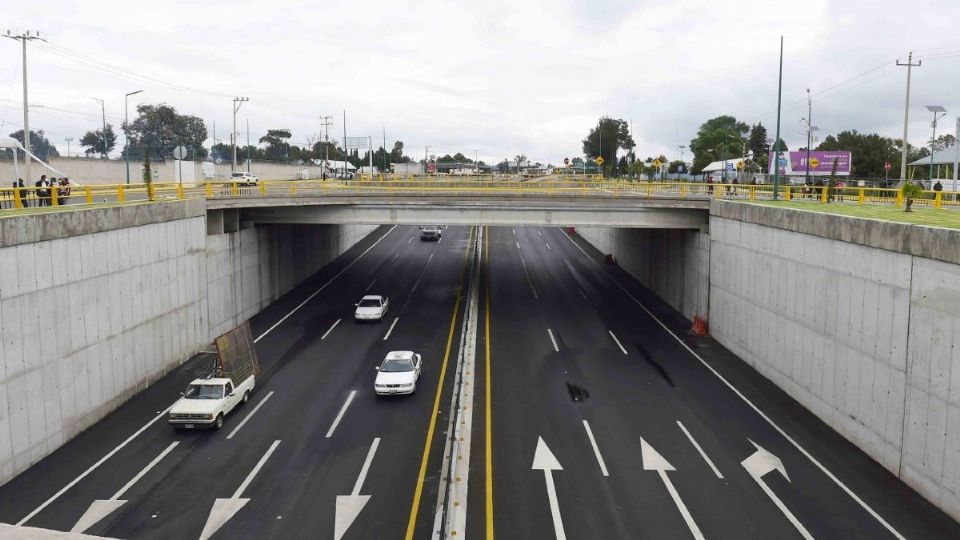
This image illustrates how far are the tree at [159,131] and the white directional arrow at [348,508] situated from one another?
135 m

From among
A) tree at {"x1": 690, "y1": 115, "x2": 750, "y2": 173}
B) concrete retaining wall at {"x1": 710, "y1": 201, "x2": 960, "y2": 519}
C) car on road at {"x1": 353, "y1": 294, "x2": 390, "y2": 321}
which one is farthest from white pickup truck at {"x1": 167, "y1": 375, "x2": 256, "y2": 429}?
tree at {"x1": 690, "y1": 115, "x2": 750, "y2": 173}

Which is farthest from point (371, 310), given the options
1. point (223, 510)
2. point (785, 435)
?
point (785, 435)

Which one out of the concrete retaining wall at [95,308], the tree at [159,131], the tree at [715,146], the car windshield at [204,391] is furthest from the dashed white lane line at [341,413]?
the tree at [715,146]

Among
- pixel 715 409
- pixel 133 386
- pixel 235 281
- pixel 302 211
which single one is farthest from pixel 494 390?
pixel 302 211

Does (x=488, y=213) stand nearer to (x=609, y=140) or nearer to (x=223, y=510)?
(x=223, y=510)

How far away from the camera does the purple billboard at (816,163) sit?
82875 mm

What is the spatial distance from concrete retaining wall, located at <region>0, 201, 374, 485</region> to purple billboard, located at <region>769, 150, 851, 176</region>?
2697 inches

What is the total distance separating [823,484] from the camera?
64.0 ft

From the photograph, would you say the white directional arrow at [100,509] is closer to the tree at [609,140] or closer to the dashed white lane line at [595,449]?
the dashed white lane line at [595,449]

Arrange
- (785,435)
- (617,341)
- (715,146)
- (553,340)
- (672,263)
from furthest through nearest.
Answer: (715,146) → (672,263) → (553,340) → (617,341) → (785,435)

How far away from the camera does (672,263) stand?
44.7m

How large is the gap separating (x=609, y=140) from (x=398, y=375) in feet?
387

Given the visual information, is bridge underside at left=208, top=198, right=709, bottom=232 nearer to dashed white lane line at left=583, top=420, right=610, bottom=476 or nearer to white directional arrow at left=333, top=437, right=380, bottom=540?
dashed white lane line at left=583, top=420, right=610, bottom=476

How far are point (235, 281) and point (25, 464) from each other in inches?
743
